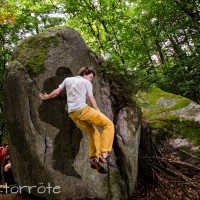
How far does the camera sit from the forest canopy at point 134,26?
13.3 meters

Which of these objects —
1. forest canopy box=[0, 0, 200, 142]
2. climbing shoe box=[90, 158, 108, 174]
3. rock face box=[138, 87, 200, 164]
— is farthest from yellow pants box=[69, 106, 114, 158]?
forest canopy box=[0, 0, 200, 142]

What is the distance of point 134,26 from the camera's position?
774 inches

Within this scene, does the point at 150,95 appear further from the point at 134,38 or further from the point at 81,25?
the point at 134,38

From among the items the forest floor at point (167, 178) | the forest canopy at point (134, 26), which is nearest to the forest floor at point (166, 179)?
the forest floor at point (167, 178)

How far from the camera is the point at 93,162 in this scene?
5.50m

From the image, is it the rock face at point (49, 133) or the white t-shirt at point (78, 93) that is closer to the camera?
the white t-shirt at point (78, 93)

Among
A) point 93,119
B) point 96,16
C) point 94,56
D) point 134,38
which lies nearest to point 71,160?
point 93,119

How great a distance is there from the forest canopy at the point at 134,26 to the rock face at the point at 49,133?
5.59m

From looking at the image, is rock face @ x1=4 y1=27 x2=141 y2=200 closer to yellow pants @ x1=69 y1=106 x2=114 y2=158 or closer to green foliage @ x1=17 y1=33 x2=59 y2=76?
green foliage @ x1=17 y1=33 x2=59 y2=76

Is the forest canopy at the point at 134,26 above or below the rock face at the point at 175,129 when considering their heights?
above

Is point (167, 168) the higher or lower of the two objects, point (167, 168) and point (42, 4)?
the lower

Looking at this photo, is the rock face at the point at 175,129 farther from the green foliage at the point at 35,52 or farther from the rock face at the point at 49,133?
the green foliage at the point at 35,52

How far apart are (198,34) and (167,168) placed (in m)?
8.86

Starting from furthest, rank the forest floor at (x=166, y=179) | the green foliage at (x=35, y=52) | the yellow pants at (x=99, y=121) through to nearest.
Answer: the forest floor at (x=166, y=179)
the green foliage at (x=35, y=52)
the yellow pants at (x=99, y=121)
